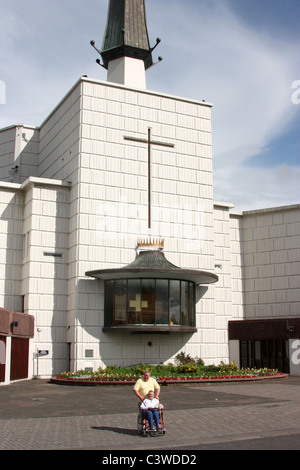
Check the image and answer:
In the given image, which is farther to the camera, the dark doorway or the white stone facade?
the dark doorway

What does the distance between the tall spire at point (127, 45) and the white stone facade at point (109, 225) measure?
444 cm

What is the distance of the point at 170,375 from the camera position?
1097 inches

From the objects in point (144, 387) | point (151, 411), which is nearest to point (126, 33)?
point (144, 387)

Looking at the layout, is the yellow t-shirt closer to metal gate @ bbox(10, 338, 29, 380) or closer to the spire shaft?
metal gate @ bbox(10, 338, 29, 380)

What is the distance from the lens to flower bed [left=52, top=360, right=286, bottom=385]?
86.8ft

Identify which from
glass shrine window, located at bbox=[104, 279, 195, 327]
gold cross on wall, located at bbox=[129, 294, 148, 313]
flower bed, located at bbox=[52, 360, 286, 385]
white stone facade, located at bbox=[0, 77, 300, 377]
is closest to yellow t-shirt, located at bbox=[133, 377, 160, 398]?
flower bed, located at bbox=[52, 360, 286, 385]

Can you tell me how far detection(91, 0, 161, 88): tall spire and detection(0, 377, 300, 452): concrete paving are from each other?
2576cm

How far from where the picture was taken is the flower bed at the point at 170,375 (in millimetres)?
26453

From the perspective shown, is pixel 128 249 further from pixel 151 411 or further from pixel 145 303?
pixel 151 411

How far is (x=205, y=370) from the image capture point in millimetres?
30281

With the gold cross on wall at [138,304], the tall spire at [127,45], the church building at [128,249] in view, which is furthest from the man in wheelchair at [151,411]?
the tall spire at [127,45]
